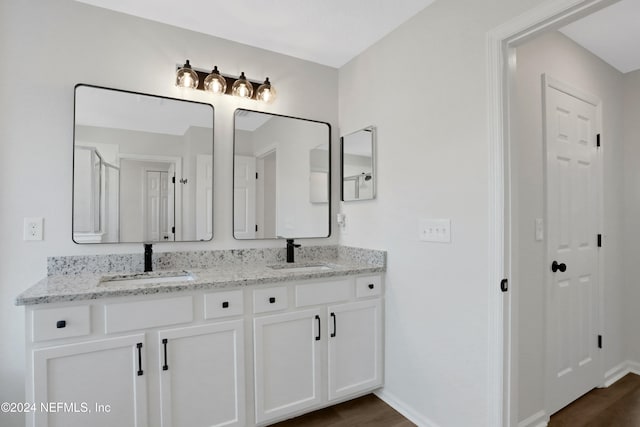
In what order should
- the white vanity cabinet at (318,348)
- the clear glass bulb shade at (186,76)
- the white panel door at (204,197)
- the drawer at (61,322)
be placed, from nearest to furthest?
1. the drawer at (61,322)
2. the white vanity cabinet at (318,348)
3. the clear glass bulb shade at (186,76)
4. the white panel door at (204,197)

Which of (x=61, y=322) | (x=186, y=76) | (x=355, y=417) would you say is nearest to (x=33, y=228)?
(x=61, y=322)

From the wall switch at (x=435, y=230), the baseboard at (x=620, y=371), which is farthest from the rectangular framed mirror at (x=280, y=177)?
the baseboard at (x=620, y=371)

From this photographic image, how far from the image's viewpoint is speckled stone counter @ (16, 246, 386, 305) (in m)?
1.41

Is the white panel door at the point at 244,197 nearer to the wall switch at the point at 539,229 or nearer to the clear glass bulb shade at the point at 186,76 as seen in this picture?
the clear glass bulb shade at the point at 186,76

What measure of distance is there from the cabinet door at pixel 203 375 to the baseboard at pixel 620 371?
103 inches

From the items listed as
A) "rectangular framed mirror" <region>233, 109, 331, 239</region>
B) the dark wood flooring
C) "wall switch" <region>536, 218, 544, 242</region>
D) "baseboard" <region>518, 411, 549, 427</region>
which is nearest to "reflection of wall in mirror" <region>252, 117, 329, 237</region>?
"rectangular framed mirror" <region>233, 109, 331, 239</region>

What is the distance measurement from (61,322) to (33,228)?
0.71 meters

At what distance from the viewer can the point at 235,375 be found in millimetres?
1681

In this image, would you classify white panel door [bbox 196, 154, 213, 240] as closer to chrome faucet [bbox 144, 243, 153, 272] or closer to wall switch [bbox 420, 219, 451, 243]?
chrome faucet [bbox 144, 243, 153, 272]

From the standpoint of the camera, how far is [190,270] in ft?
6.53

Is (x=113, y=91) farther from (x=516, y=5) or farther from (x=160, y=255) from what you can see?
(x=516, y=5)

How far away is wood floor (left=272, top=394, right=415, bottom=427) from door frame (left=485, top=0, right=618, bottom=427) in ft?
2.11

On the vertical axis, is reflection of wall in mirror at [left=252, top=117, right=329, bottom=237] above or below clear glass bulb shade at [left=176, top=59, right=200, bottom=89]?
below

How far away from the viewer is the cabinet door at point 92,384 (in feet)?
4.30
